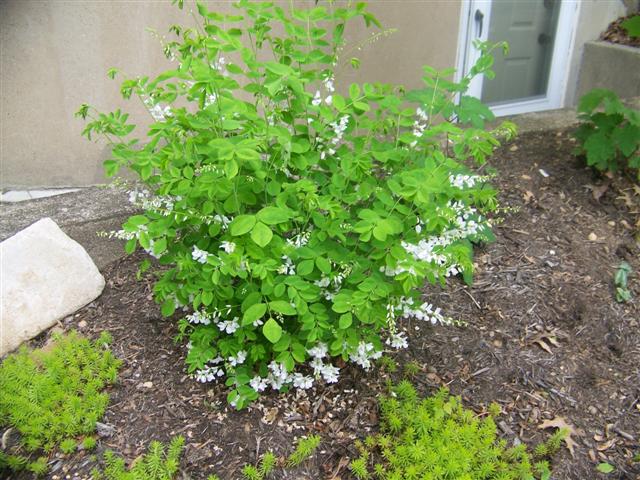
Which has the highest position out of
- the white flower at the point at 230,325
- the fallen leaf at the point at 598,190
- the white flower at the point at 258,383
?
the white flower at the point at 230,325

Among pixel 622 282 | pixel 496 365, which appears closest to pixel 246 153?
pixel 496 365

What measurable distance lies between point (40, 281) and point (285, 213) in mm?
1508

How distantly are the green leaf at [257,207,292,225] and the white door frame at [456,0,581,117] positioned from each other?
3.45m

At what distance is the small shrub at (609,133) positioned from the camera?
140 inches

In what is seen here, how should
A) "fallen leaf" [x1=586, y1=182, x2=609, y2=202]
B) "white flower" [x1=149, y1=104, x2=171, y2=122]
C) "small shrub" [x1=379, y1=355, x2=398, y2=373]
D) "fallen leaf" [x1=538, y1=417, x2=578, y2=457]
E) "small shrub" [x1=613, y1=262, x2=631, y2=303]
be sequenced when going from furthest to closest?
1. "fallen leaf" [x1=586, y1=182, x2=609, y2=202]
2. "small shrub" [x1=613, y1=262, x2=631, y2=303]
3. "small shrub" [x1=379, y1=355, x2=398, y2=373]
4. "fallen leaf" [x1=538, y1=417, x2=578, y2=457]
5. "white flower" [x1=149, y1=104, x2=171, y2=122]

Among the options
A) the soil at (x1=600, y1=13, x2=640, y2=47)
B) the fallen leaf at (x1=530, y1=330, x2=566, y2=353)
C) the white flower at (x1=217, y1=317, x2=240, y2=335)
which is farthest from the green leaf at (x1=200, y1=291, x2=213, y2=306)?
the soil at (x1=600, y1=13, x2=640, y2=47)

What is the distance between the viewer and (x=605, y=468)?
241 cm

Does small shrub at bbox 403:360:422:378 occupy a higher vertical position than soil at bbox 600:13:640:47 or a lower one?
lower

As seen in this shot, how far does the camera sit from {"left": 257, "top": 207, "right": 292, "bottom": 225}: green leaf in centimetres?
192

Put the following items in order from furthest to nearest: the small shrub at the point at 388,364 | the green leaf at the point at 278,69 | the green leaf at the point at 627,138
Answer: the green leaf at the point at 627,138, the small shrub at the point at 388,364, the green leaf at the point at 278,69

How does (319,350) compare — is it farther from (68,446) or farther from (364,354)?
(68,446)

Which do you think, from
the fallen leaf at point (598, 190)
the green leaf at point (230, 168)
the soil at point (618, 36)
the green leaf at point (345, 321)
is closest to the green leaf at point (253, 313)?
the green leaf at point (345, 321)

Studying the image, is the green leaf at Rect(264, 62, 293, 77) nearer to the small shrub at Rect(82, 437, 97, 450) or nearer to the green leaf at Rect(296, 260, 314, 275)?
the green leaf at Rect(296, 260, 314, 275)

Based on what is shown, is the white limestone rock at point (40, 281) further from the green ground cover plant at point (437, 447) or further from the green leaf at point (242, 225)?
the green ground cover plant at point (437, 447)
